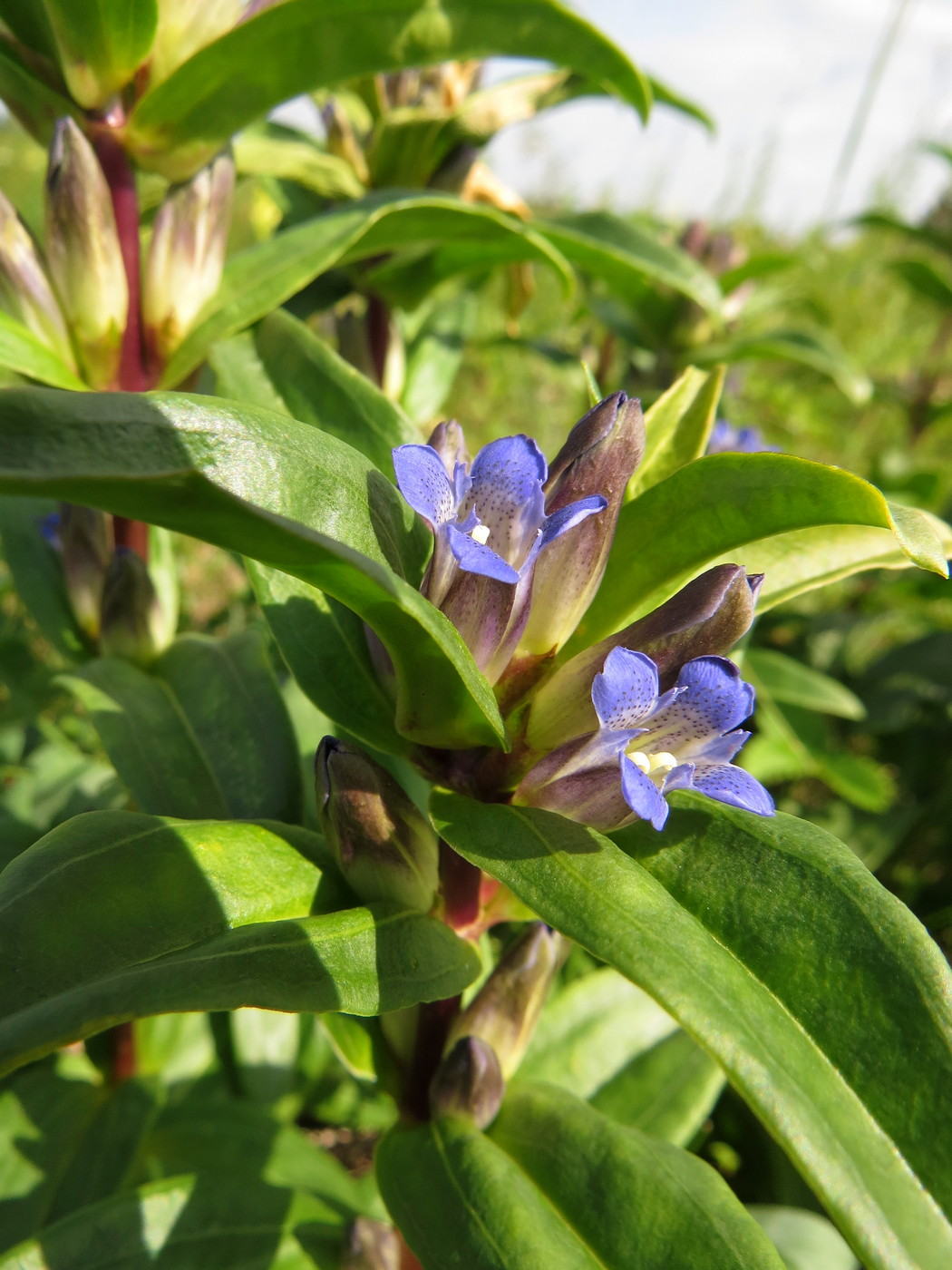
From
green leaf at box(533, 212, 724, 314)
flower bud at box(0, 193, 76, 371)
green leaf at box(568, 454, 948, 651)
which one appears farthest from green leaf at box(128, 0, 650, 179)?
green leaf at box(568, 454, 948, 651)

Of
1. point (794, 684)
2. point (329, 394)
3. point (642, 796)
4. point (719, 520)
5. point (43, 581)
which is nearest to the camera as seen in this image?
point (642, 796)

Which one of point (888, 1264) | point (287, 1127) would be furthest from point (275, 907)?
point (287, 1127)

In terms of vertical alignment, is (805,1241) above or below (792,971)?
below

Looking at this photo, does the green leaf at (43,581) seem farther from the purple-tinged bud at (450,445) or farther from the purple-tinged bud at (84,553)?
the purple-tinged bud at (450,445)

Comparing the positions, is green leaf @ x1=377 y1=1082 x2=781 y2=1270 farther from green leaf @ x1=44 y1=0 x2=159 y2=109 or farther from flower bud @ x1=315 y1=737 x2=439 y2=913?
green leaf @ x1=44 y1=0 x2=159 y2=109

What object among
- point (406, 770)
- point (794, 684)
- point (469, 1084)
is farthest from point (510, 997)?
point (794, 684)

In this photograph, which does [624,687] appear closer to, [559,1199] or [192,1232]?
[559,1199]
